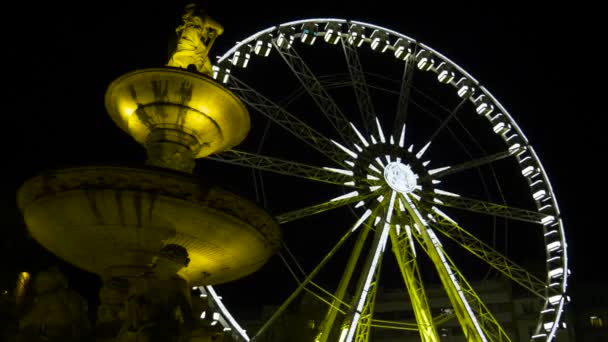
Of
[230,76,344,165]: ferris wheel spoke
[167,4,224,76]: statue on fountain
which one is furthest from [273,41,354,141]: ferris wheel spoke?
[167,4,224,76]: statue on fountain

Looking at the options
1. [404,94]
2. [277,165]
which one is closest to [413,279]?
[277,165]

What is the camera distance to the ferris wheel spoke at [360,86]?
1759cm

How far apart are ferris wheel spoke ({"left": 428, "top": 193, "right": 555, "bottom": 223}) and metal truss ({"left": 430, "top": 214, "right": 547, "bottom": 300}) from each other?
1.58 feet

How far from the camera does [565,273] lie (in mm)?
17344

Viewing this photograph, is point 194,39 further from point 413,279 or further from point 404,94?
point 404,94

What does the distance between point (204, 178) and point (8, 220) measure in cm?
1819

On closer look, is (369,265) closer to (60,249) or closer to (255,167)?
(255,167)

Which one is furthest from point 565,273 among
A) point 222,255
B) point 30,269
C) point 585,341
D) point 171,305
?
point 585,341

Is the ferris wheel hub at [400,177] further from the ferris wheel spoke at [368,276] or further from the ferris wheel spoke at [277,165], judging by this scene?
the ferris wheel spoke at [277,165]

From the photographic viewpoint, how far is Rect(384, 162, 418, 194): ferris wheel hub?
16281 mm

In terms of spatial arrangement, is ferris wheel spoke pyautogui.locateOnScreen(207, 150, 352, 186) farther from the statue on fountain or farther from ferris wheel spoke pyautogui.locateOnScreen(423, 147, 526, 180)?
the statue on fountain

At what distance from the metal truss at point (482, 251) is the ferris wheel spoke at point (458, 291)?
0.72m

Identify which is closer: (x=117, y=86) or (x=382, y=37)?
(x=117, y=86)

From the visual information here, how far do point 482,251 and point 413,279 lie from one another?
2260 mm
